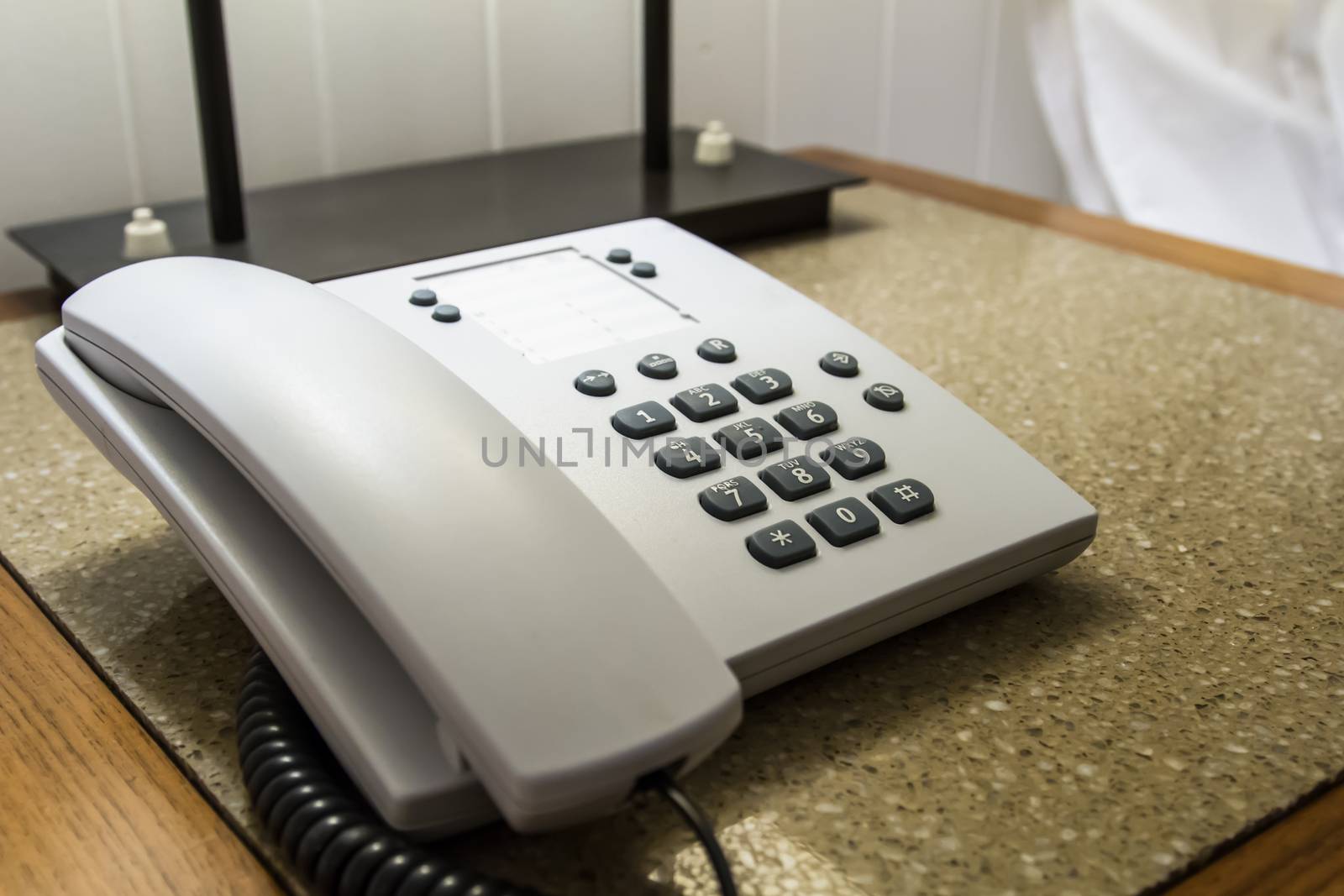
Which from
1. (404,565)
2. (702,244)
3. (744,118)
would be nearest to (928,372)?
(702,244)

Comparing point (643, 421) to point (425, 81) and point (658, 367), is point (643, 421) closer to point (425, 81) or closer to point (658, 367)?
point (658, 367)

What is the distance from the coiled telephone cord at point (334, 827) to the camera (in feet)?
0.86

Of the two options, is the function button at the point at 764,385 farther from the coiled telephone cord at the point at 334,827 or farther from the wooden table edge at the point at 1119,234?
the wooden table edge at the point at 1119,234

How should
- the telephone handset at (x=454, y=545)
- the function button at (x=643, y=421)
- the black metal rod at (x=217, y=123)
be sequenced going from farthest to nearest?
the black metal rod at (x=217, y=123)
the function button at (x=643, y=421)
the telephone handset at (x=454, y=545)

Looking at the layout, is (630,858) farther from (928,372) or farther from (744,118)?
(744,118)

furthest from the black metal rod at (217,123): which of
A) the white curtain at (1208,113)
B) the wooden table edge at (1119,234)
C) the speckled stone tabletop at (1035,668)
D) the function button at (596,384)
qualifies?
the white curtain at (1208,113)

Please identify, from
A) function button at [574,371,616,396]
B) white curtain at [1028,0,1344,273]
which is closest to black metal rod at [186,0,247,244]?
function button at [574,371,616,396]

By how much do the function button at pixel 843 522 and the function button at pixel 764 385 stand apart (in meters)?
0.06

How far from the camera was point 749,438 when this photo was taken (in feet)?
1.18

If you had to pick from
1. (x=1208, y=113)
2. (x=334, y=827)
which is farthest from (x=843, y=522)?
(x=1208, y=113)

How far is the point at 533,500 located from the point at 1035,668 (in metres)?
0.16

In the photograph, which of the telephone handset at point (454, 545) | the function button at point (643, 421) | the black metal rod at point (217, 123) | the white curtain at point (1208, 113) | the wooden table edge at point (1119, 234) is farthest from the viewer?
the white curtain at point (1208, 113)

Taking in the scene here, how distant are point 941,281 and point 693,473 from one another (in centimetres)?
39

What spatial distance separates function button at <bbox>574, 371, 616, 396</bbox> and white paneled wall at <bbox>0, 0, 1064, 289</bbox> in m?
0.49
